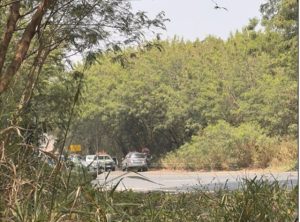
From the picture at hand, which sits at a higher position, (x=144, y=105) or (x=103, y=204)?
(x=144, y=105)

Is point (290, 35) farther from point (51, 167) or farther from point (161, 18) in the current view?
point (51, 167)

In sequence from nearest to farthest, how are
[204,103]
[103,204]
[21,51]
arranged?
1. [103,204]
2. [21,51]
3. [204,103]

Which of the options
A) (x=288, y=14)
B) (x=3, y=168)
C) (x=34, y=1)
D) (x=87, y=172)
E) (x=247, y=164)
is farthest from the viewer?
(x=247, y=164)

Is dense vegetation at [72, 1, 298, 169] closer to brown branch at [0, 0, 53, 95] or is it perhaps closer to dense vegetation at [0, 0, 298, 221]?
dense vegetation at [0, 0, 298, 221]

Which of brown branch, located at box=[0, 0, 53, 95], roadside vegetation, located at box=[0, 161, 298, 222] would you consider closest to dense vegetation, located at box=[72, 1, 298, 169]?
brown branch, located at box=[0, 0, 53, 95]

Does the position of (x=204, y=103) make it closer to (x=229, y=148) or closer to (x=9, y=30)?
(x=229, y=148)

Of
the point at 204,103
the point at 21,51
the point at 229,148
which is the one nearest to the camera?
the point at 21,51

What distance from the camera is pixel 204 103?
37.3m

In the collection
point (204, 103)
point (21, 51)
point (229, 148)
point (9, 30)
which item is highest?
point (204, 103)

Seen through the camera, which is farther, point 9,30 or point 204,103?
point 204,103

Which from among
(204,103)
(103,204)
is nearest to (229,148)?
(204,103)

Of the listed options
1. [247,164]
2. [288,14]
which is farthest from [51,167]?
[247,164]

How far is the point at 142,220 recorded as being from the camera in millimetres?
4953

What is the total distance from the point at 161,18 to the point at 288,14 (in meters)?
12.2
